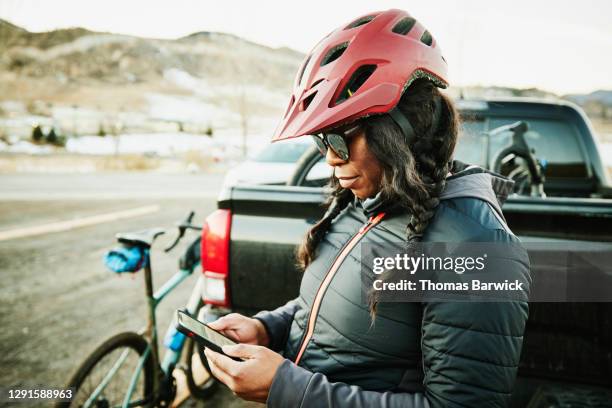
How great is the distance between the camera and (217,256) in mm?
2027

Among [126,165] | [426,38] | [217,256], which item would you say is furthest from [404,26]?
[126,165]

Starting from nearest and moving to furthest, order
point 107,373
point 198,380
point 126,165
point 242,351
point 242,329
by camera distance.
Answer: point 242,351 → point 242,329 → point 107,373 → point 198,380 → point 126,165

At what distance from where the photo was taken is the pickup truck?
152 cm

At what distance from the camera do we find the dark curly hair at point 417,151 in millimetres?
1075

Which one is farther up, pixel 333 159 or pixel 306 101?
pixel 306 101

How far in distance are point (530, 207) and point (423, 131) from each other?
75 centimetres

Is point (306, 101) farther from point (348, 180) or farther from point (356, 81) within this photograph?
point (348, 180)

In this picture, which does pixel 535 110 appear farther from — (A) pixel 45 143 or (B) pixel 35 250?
(A) pixel 45 143

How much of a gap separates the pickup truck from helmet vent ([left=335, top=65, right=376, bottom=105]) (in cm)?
35

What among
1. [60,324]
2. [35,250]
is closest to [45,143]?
[35,250]

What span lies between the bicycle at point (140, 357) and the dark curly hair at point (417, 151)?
1432mm

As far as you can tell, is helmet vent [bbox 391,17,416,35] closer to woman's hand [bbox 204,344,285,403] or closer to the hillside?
woman's hand [bbox 204,344,285,403]

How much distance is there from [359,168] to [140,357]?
2081 millimetres

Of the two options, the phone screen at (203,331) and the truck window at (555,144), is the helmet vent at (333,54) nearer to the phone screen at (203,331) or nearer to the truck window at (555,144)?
the phone screen at (203,331)
